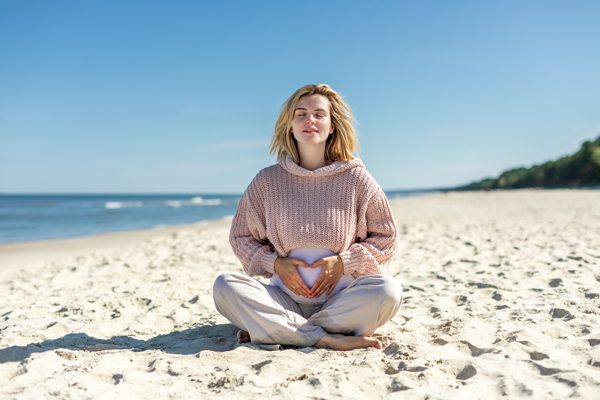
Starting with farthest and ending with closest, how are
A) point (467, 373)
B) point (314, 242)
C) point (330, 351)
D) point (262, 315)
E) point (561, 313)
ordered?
point (561, 313) → point (314, 242) → point (262, 315) → point (330, 351) → point (467, 373)

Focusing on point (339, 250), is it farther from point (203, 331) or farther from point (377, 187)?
point (203, 331)

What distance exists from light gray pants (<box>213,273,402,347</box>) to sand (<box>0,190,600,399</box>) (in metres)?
0.12

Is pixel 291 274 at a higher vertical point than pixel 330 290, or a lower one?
higher

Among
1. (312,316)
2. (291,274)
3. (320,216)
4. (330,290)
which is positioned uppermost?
(320,216)

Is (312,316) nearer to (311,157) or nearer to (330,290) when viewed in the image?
(330,290)

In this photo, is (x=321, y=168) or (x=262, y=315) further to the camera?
(x=321, y=168)

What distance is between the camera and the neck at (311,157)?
3.59 meters

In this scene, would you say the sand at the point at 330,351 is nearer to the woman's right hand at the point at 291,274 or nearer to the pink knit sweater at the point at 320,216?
the woman's right hand at the point at 291,274

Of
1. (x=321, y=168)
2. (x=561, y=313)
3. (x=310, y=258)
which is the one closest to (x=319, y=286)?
(x=310, y=258)

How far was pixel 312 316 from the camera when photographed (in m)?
3.40

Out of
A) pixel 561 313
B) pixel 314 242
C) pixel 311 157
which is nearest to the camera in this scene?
pixel 314 242

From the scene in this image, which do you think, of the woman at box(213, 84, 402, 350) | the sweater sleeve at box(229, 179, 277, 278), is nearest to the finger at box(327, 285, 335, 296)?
the woman at box(213, 84, 402, 350)

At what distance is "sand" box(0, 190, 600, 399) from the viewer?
8.38 feet

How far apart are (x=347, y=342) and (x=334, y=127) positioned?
4.68 feet
